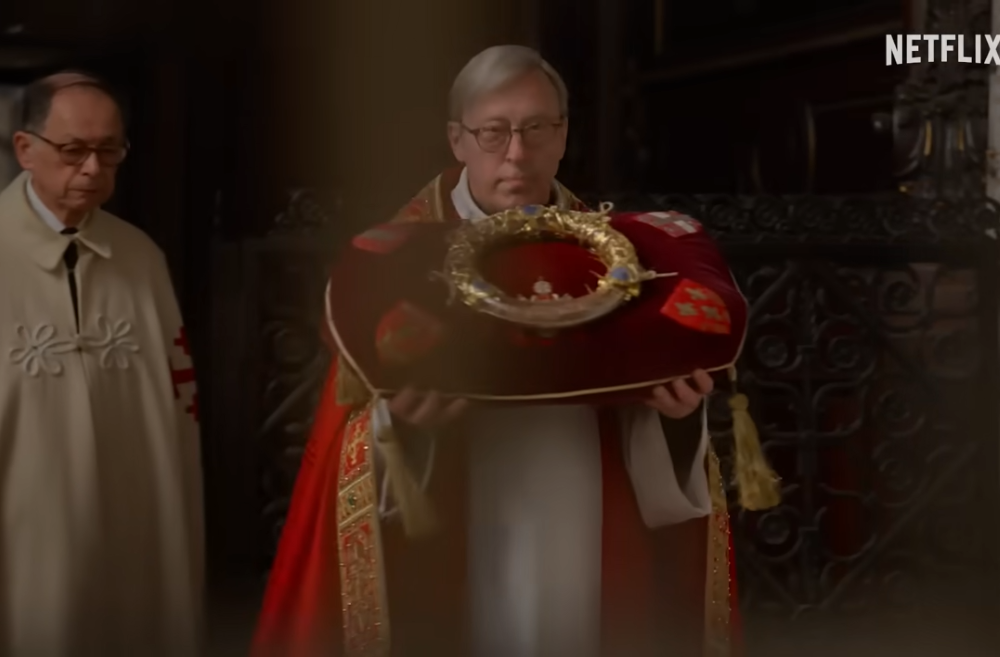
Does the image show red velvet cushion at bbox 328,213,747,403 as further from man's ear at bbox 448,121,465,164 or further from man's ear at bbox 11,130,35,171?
man's ear at bbox 11,130,35,171

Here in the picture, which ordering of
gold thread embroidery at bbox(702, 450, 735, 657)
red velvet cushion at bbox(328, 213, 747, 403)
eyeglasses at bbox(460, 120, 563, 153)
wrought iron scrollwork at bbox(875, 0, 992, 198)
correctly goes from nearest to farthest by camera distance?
red velvet cushion at bbox(328, 213, 747, 403), eyeglasses at bbox(460, 120, 563, 153), gold thread embroidery at bbox(702, 450, 735, 657), wrought iron scrollwork at bbox(875, 0, 992, 198)

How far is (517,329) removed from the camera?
5.99ft

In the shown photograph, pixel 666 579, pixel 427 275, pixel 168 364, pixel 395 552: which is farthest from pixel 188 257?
pixel 666 579

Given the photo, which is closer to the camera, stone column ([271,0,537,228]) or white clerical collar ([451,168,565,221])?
stone column ([271,0,537,228])

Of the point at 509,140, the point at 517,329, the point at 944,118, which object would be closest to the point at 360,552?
the point at 517,329

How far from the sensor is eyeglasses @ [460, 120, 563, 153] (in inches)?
75.9

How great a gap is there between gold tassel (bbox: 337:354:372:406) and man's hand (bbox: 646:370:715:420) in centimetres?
40

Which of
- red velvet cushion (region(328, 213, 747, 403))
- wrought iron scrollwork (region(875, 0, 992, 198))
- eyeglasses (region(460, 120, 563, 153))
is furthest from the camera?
wrought iron scrollwork (region(875, 0, 992, 198))

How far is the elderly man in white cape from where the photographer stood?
188 centimetres

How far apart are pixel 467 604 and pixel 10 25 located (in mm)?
1057

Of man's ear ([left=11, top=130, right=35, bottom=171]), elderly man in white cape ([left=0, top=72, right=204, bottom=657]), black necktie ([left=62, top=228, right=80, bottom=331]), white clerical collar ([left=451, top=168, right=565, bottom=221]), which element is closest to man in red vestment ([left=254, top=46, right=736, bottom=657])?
white clerical collar ([left=451, top=168, right=565, bottom=221])

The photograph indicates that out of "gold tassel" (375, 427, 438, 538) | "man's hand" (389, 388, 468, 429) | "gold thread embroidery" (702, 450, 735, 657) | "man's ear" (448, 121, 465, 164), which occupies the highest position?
"man's ear" (448, 121, 465, 164)

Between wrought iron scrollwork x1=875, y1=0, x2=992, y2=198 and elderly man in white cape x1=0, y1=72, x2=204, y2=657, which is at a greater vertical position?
wrought iron scrollwork x1=875, y1=0, x2=992, y2=198

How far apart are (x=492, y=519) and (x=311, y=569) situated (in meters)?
0.28
